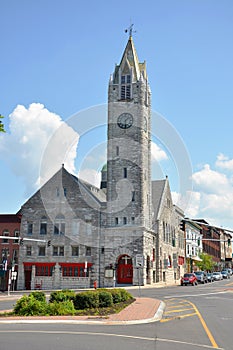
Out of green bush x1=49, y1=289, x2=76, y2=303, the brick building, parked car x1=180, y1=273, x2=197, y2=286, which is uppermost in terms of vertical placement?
the brick building

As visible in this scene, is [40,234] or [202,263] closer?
[40,234]

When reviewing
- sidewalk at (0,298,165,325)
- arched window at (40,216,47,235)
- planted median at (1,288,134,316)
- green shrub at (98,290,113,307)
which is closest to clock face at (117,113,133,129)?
arched window at (40,216,47,235)

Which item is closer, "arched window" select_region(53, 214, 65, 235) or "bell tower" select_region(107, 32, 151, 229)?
"bell tower" select_region(107, 32, 151, 229)

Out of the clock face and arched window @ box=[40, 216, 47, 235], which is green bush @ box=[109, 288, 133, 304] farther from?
the clock face

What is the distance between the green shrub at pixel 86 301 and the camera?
60.4 ft

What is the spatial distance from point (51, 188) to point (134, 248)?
45.5 ft

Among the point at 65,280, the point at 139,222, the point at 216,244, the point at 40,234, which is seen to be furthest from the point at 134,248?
the point at 216,244

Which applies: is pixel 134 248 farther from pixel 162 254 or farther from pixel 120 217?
pixel 162 254

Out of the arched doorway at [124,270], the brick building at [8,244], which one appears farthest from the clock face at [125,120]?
the brick building at [8,244]

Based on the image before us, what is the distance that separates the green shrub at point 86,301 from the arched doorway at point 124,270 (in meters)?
29.9

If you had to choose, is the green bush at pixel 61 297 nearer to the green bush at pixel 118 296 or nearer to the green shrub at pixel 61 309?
the green shrub at pixel 61 309

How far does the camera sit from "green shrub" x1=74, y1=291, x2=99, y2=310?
725 inches

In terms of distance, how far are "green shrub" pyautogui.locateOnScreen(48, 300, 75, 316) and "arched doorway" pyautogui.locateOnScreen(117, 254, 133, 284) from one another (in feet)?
102

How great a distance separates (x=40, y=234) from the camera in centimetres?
5128
